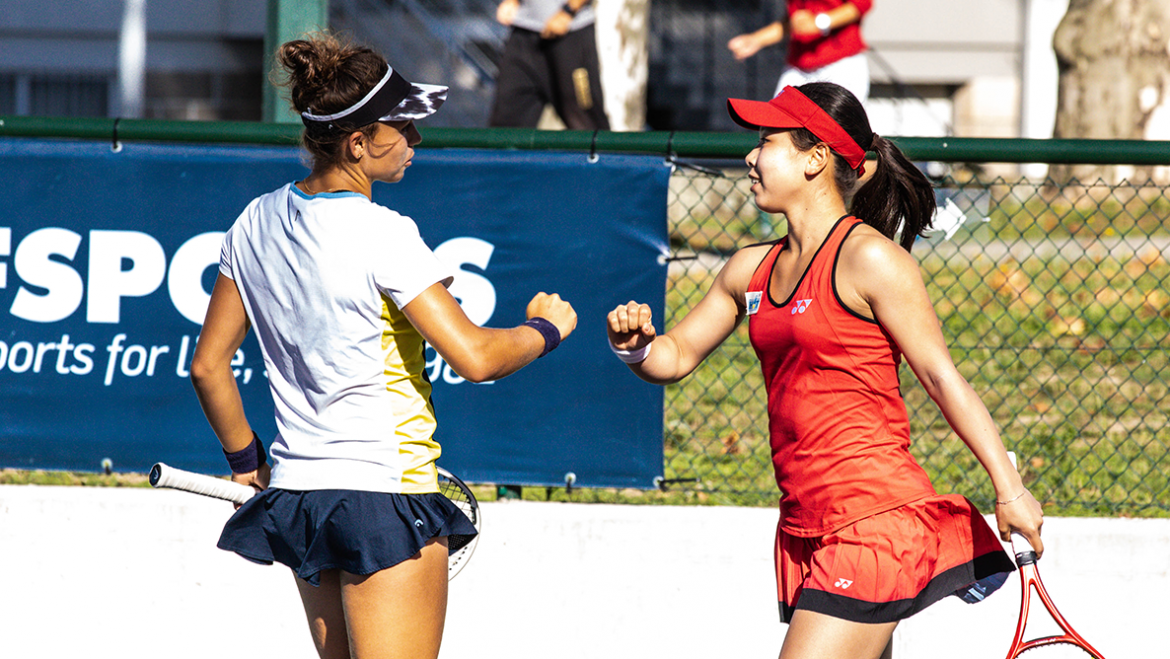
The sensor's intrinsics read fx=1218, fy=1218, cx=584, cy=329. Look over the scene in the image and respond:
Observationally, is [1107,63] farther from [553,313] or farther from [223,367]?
[223,367]

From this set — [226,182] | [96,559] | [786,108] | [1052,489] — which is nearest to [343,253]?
[786,108]

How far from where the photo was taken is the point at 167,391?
480 cm

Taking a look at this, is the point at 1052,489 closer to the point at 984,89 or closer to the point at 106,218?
the point at 106,218

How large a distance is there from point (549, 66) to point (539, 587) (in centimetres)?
419

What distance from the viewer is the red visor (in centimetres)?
303

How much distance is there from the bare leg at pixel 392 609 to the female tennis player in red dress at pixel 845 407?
2.62ft

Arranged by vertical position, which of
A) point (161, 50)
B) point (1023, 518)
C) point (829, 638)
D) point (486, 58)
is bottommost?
point (829, 638)

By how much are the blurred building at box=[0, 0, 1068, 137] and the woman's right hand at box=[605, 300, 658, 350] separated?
34.4 ft

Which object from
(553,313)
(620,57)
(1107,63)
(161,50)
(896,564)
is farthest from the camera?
(161,50)

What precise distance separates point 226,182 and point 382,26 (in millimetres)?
9616

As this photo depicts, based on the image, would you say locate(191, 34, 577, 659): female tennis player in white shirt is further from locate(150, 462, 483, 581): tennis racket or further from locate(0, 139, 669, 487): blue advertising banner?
locate(0, 139, 669, 487): blue advertising banner

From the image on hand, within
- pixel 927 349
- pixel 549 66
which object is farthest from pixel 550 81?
pixel 927 349

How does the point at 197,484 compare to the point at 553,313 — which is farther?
the point at 553,313

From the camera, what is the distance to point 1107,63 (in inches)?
421
